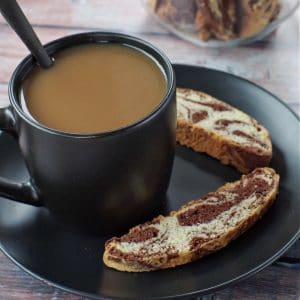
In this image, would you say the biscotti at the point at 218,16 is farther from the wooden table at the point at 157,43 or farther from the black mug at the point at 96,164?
the black mug at the point at 96,164

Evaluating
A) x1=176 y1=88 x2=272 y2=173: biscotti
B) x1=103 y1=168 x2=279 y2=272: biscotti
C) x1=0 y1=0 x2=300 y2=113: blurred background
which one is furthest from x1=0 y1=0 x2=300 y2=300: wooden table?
x1=103 y1=168 x2=279 y2=272: biscotti

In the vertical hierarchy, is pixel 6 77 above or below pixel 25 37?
below

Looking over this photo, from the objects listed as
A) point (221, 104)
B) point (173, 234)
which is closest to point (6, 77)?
Result: point (221, 104)

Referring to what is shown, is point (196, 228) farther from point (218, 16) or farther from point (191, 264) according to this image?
point (218, 16)

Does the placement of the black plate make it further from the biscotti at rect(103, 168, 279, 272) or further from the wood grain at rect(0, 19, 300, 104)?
the wood grain at rect(0, 19, 300, 104)

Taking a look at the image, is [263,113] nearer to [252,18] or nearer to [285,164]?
[285,164]

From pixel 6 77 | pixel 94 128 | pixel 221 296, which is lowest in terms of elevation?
pixel 221 296

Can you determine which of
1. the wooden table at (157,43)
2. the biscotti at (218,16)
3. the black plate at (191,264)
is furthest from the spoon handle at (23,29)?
the biscotti at (218,16)
